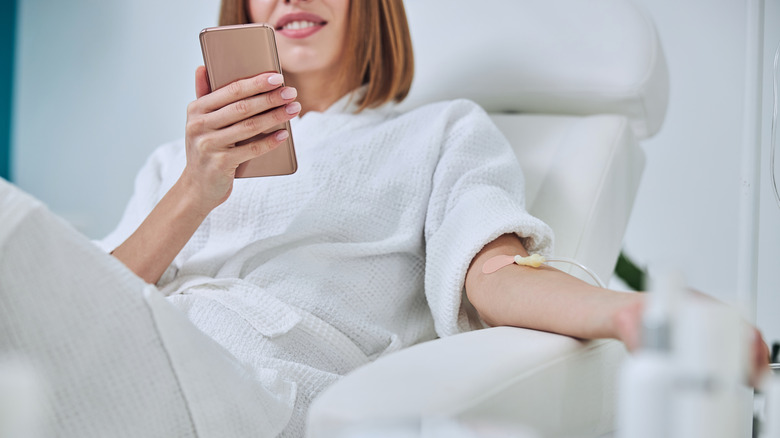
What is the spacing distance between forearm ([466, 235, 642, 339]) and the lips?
1.56ft

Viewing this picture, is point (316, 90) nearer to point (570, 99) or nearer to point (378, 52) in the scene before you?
point (378, 52)

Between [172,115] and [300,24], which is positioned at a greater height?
[300,24]

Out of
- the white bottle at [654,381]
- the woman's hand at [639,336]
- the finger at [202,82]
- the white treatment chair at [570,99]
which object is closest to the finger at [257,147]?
the finger at [202,82]

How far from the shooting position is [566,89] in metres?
1.18

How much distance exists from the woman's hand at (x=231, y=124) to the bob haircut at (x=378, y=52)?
30 centimetres

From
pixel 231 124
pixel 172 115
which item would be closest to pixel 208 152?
pixel 231 124

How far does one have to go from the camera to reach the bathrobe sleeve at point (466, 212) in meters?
0.88

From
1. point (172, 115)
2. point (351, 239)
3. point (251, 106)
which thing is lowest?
point (172, 115)

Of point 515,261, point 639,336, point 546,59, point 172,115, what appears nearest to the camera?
point 639,336

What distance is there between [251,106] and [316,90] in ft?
1.15

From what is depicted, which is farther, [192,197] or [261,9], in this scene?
[261,9]

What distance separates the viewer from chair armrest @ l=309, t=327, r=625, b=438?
1.63ft

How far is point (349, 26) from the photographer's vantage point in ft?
3.91

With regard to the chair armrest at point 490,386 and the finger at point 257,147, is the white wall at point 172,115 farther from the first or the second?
the finger at point 257,147
